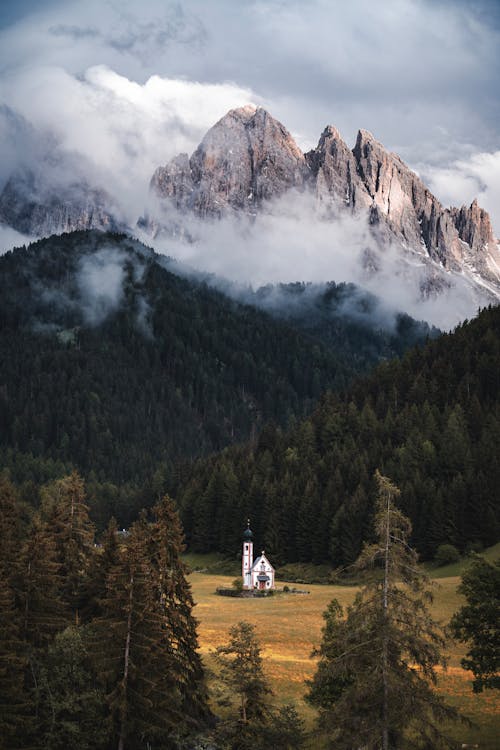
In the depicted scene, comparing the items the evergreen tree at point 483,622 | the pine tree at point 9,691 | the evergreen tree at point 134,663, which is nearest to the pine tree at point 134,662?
the evergreen tree at point 134,663

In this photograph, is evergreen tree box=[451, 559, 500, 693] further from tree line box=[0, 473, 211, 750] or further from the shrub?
the shrub

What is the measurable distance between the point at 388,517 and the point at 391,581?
2.07m

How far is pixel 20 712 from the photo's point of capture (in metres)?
29.2

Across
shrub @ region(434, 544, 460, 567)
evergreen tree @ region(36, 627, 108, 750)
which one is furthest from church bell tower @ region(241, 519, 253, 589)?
evergreen tree @ region(36, 627, 108, 750)

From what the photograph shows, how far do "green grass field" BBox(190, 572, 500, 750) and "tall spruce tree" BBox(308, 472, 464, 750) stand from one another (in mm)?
1358

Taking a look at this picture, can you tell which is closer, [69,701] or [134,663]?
[69,701]

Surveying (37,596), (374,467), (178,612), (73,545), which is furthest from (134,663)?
(374,467)

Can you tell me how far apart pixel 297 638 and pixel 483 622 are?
2714cm

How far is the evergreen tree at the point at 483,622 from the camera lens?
3192 cm

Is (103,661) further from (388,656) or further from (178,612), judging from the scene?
(388,656)

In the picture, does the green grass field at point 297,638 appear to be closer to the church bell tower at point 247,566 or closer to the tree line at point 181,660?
the tree line at point 181,660

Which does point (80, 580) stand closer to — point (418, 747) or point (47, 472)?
point (418, 747)

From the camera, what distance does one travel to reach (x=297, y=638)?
57.1 metres

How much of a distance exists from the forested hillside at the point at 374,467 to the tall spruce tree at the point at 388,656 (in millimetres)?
74923
